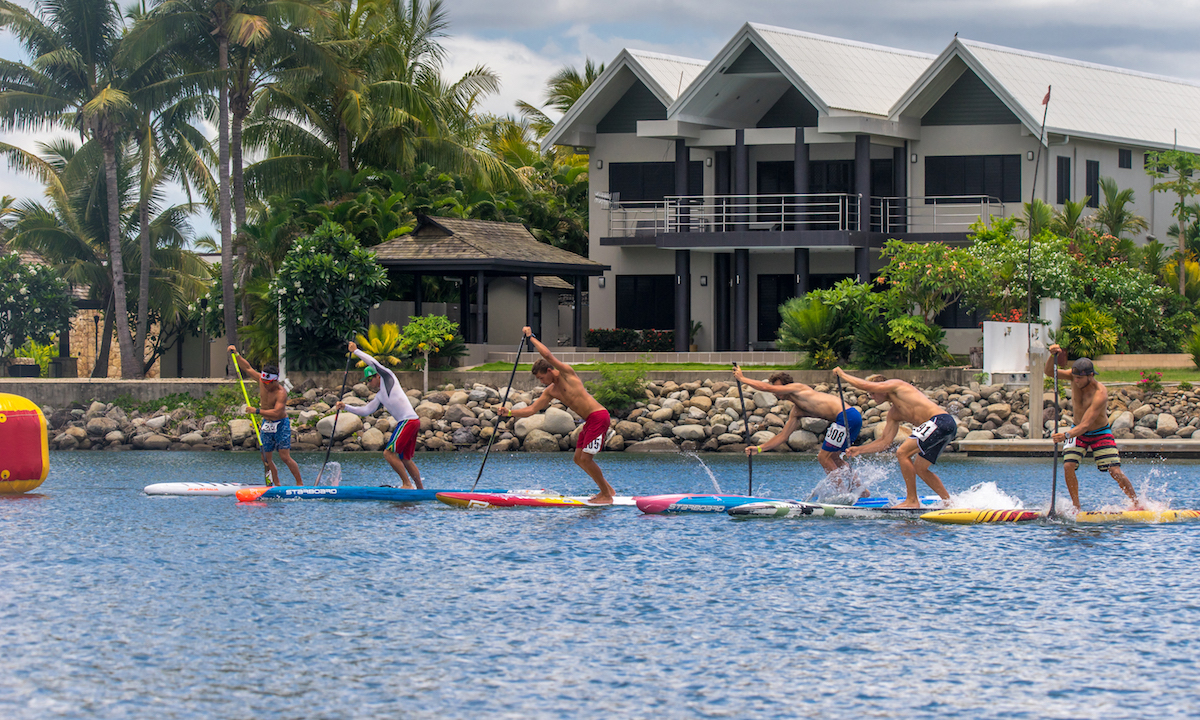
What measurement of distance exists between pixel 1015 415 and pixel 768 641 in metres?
19.7

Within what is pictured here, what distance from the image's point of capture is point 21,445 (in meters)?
20.8

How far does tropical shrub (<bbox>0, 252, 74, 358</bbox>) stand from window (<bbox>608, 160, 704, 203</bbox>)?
17173mm

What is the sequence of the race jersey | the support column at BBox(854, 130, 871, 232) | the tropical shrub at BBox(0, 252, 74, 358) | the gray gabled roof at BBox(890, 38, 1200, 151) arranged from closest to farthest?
the race jersey → the gray gabled roof at BBox(890, 38, 1200, 151) → the support column at BBox(854, 130, 871, 232) → the tropical shrub at BBox(0, 252, 74, 358)

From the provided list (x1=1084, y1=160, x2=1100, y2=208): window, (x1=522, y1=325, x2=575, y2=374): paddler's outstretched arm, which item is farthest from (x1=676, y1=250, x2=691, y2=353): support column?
(x1=522, y1=325, x2=575, y2=374): paddler's outstretched arm

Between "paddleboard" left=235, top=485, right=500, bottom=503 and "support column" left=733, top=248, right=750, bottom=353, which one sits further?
"support column" left=733, top=248, right=750, bottom=353

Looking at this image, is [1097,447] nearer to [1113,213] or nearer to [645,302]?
[1113,213]

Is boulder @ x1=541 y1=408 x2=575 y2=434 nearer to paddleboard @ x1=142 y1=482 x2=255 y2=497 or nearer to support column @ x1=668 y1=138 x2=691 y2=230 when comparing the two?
support column @ x1=668 y1=138 x2=691 y2=230

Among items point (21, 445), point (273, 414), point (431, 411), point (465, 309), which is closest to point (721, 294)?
point (465, 309)

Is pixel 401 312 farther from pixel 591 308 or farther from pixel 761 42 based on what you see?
pixel 761 42

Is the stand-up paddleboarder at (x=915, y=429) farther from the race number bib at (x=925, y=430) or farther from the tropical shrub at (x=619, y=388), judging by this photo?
the tropical shrub at (x=619, y=388)

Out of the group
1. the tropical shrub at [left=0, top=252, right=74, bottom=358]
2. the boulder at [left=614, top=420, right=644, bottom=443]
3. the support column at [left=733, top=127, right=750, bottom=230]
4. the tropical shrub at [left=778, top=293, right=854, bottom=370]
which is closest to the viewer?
the boulder at [left=614, top=420, right=644, bottom=443]

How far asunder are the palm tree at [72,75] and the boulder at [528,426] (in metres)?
12.9

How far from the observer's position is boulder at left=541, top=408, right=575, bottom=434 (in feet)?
103

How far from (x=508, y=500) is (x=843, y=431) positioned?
→ 172 inches
